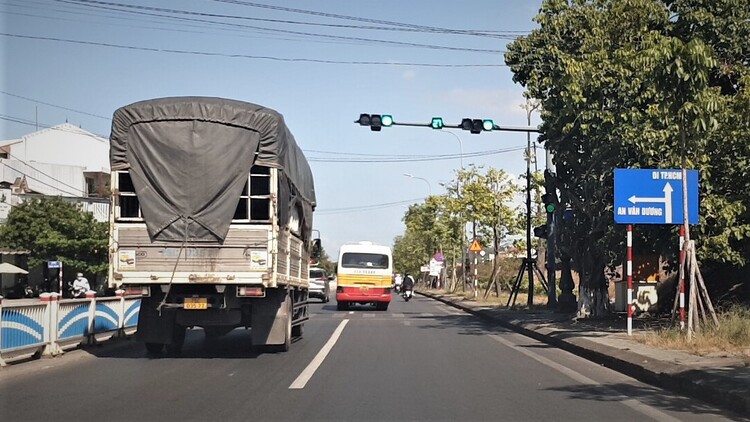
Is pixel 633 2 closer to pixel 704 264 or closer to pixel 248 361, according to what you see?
pixel 704 264

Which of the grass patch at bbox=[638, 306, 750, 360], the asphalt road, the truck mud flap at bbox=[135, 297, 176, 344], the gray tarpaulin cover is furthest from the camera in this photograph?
the truck mud flap at bbox=[135, 297, 176, 344]

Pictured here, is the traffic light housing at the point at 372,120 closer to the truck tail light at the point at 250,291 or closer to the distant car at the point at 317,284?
the truck tail light at the point at 250,291

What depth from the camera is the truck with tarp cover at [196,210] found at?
1327 centimetres

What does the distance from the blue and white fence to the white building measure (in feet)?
108

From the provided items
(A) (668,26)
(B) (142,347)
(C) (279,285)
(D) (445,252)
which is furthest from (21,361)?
(D) (445,252)

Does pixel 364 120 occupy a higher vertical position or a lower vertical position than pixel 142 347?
higher

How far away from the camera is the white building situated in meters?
52.9

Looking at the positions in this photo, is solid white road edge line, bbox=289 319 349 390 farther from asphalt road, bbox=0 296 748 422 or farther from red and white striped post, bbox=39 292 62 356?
red and white striped post, bbox=39 292 62 356

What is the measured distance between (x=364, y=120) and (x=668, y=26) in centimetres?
859

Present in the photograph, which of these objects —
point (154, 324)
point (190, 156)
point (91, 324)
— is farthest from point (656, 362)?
point (91, 324)

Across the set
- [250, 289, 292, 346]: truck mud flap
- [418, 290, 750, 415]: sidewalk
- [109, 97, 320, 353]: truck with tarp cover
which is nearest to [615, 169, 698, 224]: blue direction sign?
[418, 290, 750, 415]: sidewalk

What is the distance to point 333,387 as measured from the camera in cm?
1059

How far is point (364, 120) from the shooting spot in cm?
2233

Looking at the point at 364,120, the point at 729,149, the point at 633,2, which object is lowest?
the point at 729,149
